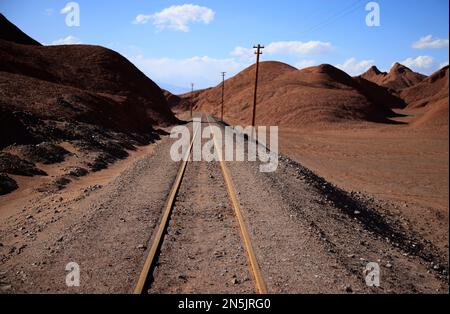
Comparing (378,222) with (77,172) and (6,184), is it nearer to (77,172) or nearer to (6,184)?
(77,172)

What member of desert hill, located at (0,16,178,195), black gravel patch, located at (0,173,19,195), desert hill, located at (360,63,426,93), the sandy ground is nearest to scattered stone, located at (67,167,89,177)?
desert hill, located at (0,16,178,195)

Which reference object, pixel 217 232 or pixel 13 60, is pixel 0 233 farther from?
pixel 13 60

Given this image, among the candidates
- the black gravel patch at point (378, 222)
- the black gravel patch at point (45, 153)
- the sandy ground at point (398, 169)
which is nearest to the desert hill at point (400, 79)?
the sandy ground at point (398, 169)

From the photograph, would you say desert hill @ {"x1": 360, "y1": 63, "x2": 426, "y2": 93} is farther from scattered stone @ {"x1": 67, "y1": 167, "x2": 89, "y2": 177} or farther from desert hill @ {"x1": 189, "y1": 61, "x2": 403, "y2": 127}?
scattered stone @ {"x1": 67, "y1": 167, "x2": 89, "y2": 177}

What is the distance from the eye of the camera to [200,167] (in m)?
17.1

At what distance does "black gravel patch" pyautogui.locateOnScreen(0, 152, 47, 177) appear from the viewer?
15.3 metres

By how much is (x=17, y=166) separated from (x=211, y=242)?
11296 millimetres

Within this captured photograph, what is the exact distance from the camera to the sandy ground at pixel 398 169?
13.5 m

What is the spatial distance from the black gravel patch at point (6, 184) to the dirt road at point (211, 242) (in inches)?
65.3

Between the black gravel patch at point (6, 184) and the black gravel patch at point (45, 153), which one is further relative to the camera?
the black gravel patch at point (45, 153)

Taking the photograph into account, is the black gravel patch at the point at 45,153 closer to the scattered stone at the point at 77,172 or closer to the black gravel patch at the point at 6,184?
the scattered stone at the point at 77,172

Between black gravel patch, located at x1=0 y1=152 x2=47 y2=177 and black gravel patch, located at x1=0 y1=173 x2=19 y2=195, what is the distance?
1083mm

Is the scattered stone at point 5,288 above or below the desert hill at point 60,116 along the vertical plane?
below
